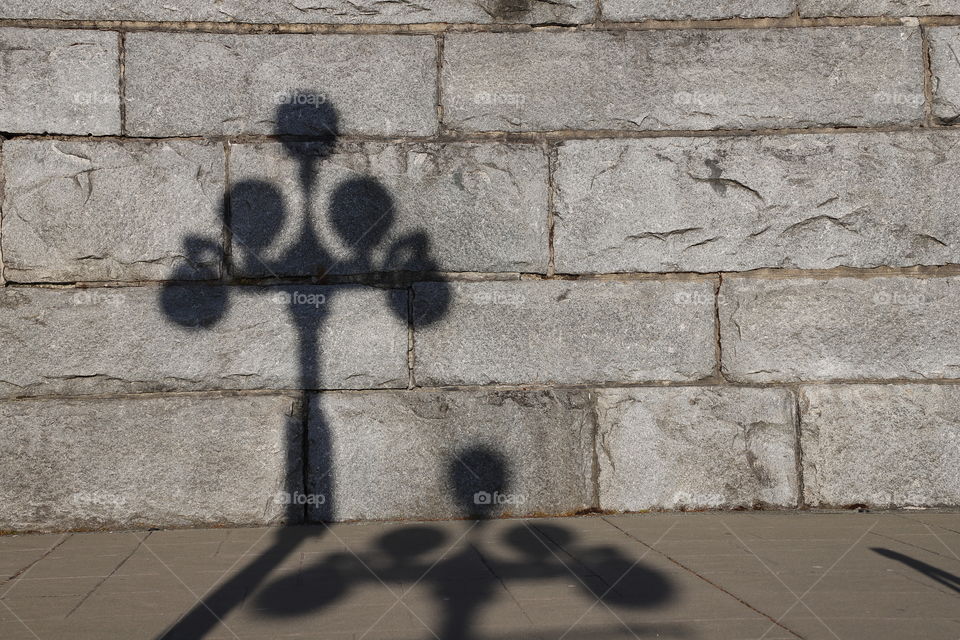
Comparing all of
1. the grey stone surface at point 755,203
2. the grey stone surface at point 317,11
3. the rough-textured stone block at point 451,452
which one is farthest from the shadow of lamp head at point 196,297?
the grey stone surface at point 755,203

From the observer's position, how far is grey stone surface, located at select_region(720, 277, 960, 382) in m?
4.29

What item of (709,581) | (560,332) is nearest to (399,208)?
(560,332)

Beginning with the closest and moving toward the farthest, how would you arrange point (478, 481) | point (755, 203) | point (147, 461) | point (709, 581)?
1. point (709, 581)
2. point (147, 461)
3. point (478, 481)
4. point (755, 203)

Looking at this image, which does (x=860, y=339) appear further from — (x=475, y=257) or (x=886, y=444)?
(x=475, y=257)

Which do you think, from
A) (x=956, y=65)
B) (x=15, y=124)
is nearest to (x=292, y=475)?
(x=15, y=124)

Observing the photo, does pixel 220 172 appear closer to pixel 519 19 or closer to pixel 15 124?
pixel 15 124

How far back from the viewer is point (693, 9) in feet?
14.3

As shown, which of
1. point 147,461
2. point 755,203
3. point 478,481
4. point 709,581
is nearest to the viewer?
point 709,581

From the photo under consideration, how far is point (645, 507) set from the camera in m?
4.26

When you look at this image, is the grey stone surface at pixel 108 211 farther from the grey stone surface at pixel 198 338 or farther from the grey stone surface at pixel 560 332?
the grey stone surface at pixel 560 332

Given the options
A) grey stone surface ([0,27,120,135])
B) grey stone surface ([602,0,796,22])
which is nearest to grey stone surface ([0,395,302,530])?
grey stone surface ([0,27,120,135])

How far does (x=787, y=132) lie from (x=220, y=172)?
301 centimetres

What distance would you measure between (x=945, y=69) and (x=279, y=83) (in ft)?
11.7

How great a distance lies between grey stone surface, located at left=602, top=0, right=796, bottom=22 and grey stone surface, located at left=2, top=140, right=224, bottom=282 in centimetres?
230
